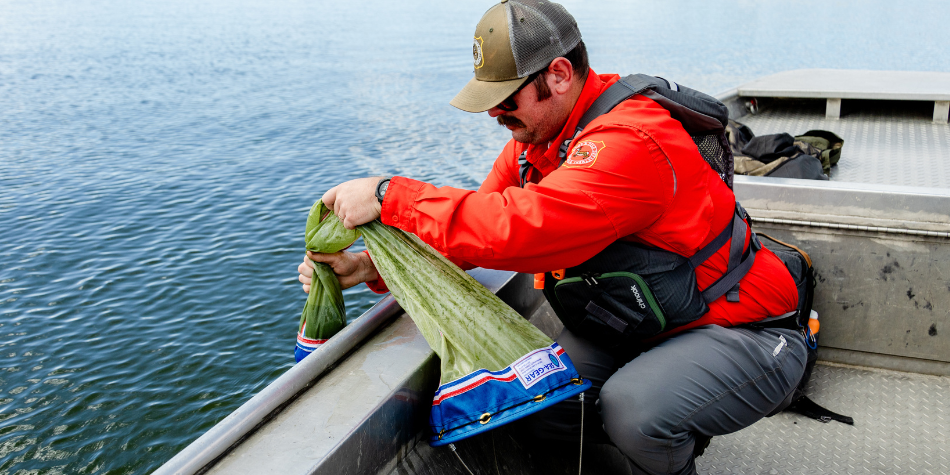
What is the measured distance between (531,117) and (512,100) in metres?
0.08

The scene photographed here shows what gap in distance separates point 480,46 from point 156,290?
534cm

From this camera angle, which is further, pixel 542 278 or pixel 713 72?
pixel 713 72

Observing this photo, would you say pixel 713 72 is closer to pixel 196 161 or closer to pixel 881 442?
pixel 196 161

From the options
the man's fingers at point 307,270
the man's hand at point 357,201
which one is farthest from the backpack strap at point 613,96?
the man's fingers at point 307,270

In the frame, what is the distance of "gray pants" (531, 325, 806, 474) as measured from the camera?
1793mm

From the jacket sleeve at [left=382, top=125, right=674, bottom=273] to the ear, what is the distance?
23 centimetres

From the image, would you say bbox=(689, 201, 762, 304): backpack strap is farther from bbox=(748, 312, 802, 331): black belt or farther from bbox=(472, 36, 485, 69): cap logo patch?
bbox=(472, 36, 485, 69): cap logo patch

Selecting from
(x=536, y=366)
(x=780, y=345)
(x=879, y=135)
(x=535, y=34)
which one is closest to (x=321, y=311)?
(x=536, y=366)

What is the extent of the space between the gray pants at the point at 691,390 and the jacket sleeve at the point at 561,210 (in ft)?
A: 1.31

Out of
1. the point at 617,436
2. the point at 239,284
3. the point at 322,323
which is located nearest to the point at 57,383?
the point at 239,284

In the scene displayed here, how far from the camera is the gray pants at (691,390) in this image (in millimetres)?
1793

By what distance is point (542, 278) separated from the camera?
2287 mm

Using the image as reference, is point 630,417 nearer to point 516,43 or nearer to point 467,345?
point 467,345

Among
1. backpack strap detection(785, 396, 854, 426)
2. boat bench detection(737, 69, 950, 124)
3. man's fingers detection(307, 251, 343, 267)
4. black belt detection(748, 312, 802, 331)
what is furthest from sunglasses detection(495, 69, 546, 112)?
boat bench detection(737, 69, 950, 124)
